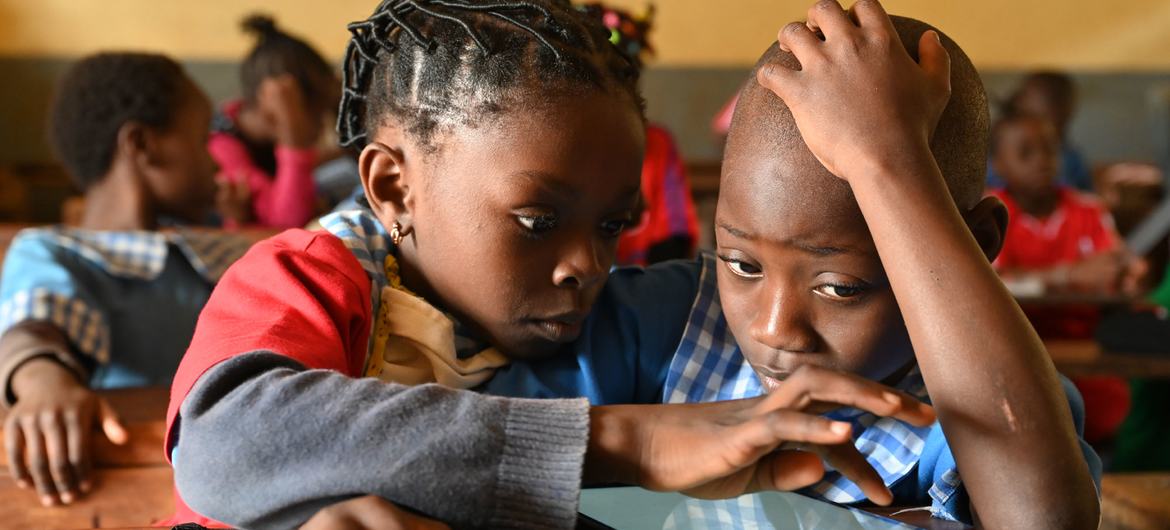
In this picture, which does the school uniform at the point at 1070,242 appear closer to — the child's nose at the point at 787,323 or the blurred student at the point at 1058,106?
the blurred student at the point at 1058,106

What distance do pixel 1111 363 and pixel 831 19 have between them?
205 centimetres

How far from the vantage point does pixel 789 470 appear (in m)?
0.72

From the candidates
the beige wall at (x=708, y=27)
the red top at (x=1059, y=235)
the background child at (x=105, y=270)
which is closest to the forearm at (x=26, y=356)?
the background child at (x=105, y=270)

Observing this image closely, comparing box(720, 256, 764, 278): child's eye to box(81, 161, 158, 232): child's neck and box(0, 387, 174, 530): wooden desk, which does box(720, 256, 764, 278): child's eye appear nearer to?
box(0, 387, 174, 530): wooden desk

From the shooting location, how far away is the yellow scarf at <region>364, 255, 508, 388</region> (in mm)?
1078

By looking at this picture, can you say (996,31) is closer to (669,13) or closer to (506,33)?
(669,13)

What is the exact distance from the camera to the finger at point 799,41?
2.98 ft

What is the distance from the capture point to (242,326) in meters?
0.87

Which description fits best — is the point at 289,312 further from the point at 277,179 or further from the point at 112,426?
the point at 277,179

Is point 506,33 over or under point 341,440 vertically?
over

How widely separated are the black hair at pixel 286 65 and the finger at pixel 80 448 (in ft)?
9.27

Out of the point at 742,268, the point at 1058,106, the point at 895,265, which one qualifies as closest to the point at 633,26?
the point at 742,268

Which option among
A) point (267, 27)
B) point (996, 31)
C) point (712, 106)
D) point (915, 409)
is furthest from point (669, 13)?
point (915, 409)

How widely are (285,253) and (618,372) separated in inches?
14.4
